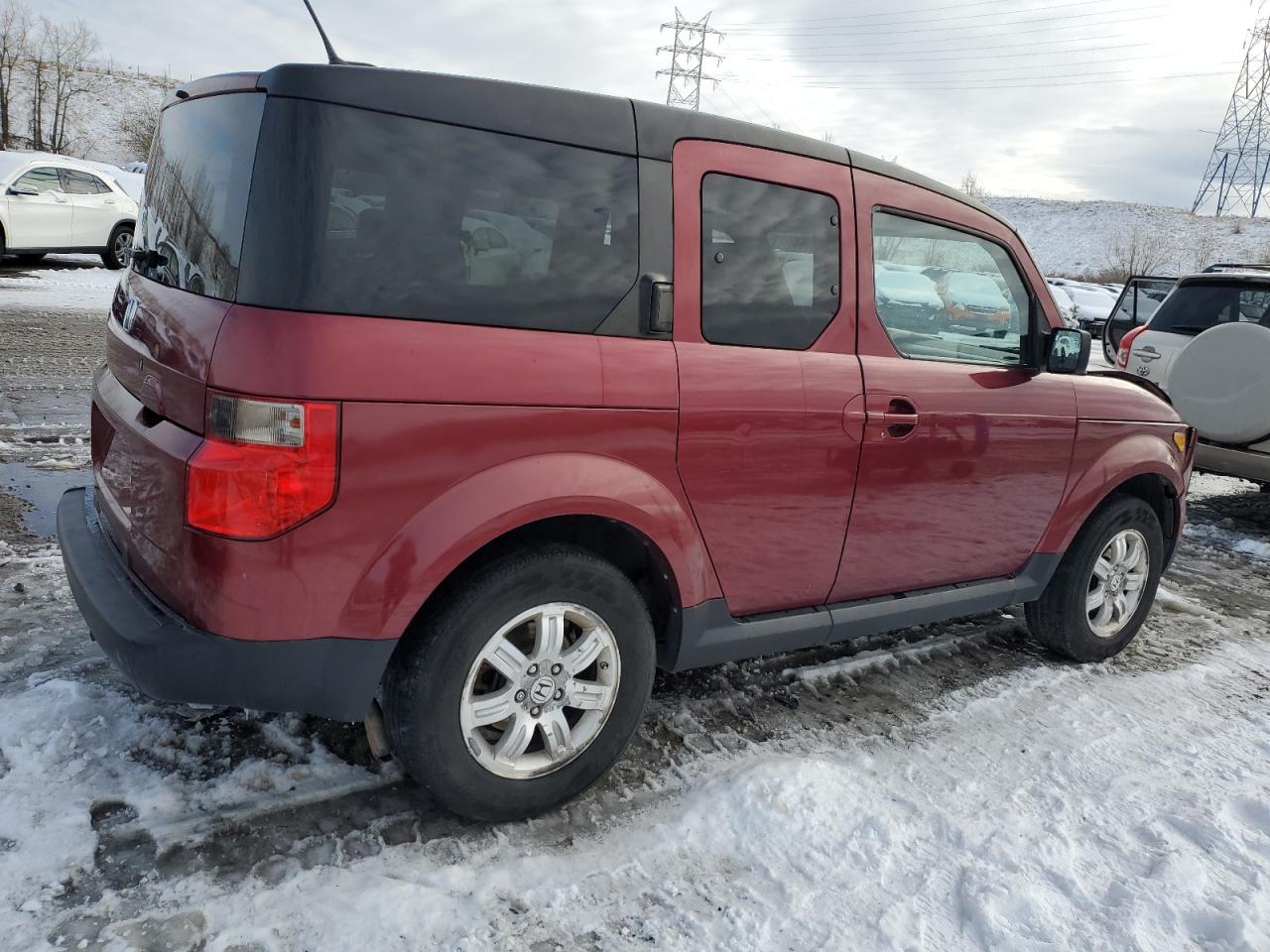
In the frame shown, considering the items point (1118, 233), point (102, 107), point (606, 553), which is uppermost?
point (102, 107)

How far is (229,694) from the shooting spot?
2297mm

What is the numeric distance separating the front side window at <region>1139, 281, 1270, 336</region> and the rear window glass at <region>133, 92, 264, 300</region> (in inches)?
273

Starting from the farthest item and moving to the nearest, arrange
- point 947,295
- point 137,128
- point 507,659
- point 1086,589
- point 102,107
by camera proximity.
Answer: point 102,107 < point 137,128 < point 1086,589 < point 947,295 < point 507,659

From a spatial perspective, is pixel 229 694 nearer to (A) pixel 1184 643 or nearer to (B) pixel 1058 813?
(B) pixel 1058 813

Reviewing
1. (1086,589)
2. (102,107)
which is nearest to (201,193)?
(1086,589)

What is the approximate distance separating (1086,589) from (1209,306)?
14.7 ft

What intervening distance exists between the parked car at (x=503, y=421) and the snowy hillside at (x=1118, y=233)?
63.9 metres

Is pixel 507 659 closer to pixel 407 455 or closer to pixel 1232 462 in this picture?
pixel 407 455

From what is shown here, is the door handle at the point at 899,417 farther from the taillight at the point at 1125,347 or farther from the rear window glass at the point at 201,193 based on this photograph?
the taillight at the point at 1125,347

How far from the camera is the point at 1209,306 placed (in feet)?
24.3

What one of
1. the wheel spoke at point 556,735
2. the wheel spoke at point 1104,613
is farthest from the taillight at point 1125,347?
the wheel spoke at point 556,735

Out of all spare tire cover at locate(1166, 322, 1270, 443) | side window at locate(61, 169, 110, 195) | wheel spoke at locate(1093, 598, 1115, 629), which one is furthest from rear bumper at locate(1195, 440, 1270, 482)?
side window at locate(61, 169, 110, 195)

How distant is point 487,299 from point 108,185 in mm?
16514

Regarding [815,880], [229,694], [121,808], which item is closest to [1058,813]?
[815,880]
